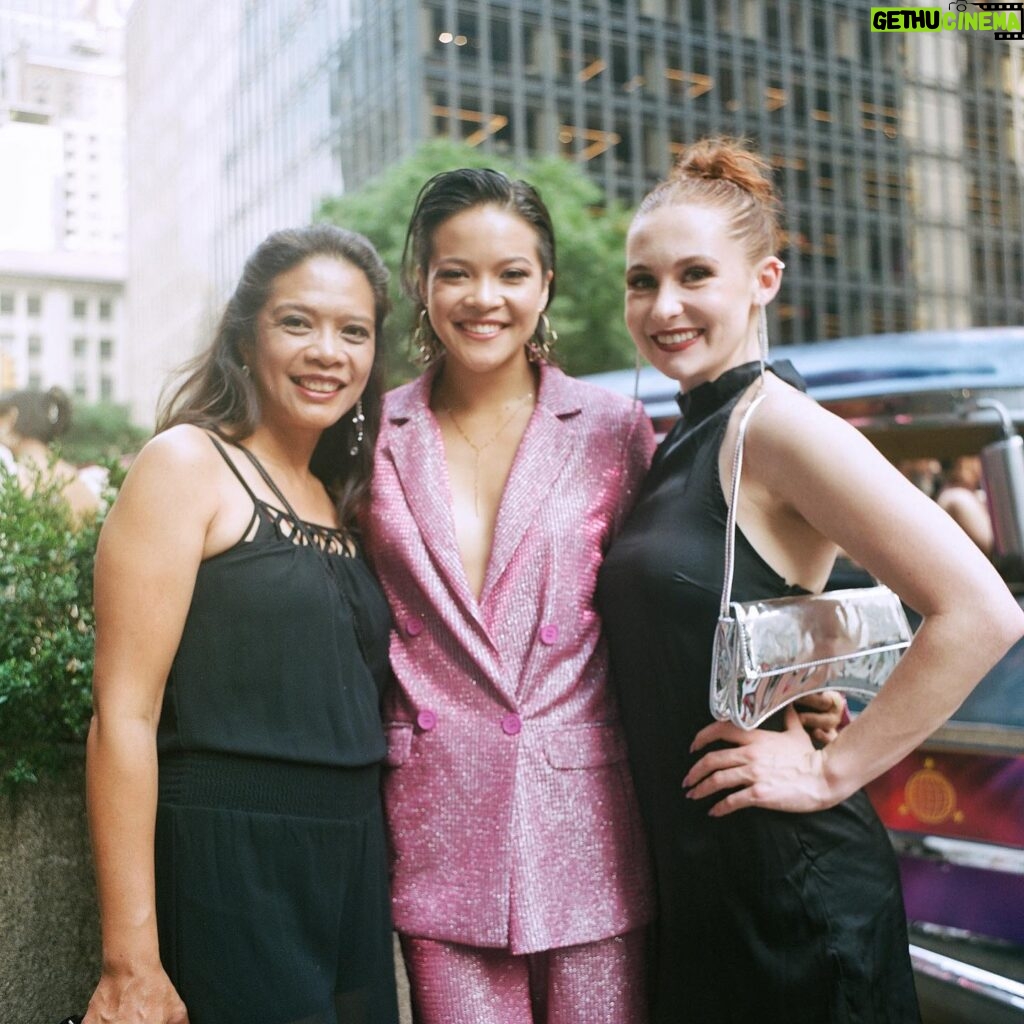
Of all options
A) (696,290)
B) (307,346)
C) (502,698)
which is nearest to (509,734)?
(502,698)

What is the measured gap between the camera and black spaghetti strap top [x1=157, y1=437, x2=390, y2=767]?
1.74 meters

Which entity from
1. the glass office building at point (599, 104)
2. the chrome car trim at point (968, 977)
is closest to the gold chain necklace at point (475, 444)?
the chrome car trim at point (968, 977)

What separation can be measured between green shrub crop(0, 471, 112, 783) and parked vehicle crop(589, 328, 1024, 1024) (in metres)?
1.41

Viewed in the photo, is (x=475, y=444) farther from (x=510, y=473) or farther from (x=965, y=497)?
(x=965, y=497)

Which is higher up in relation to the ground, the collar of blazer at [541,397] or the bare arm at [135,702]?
the collar of blazer at [541,397]

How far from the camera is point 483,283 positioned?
2105 mm

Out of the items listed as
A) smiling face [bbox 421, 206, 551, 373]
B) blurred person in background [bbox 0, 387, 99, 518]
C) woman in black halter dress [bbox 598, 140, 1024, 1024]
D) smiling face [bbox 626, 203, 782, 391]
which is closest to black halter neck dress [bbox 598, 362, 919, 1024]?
woman in black halter dress [bbox 598, 140, 1024, 1024]

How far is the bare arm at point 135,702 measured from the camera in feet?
5.40

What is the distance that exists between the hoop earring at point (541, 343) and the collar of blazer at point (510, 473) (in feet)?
0.11

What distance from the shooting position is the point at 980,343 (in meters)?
3.78

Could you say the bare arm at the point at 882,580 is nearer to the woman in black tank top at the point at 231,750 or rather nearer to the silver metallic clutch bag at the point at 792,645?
the silver metallic clutch bag at the point at 792,645

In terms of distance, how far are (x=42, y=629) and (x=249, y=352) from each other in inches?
29.0

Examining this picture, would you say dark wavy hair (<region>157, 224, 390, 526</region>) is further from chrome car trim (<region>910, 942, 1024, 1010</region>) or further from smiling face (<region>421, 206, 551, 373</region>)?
chrome car trim (<region>910, 942, 1024, 1010</region>)

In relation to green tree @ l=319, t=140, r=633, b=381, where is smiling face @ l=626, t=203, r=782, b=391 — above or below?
below
